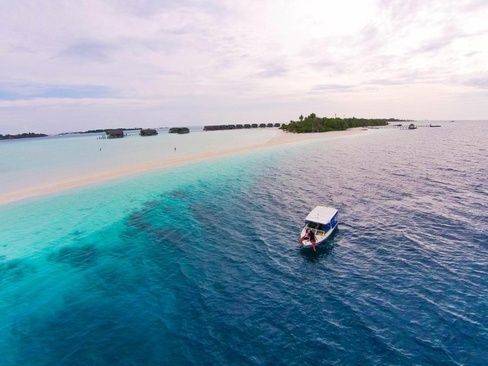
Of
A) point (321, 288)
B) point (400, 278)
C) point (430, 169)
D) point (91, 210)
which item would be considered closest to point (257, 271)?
point (321, 288)

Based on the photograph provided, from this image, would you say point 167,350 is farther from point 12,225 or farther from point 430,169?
point 430,169

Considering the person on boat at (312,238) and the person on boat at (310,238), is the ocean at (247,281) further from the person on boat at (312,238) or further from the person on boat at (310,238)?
the person on boat at (312,238)

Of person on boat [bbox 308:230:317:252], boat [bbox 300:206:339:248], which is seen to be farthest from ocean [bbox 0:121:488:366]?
person on boat [bbox 308:230:317:252]

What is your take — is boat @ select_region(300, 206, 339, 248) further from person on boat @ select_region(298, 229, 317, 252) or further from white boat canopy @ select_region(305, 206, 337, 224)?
person on boat @ select_region(298, 229, 317, 252)

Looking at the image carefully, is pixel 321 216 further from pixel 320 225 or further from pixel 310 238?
pixel 310 238

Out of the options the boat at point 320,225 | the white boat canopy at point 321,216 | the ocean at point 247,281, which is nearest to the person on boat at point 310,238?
the boat at point 320,225
